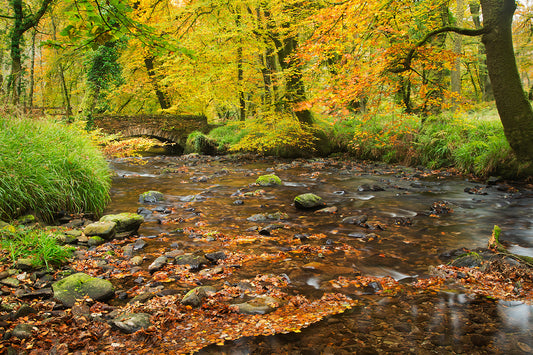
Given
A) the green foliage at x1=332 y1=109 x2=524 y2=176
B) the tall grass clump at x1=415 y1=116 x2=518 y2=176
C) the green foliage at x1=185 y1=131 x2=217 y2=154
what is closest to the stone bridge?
the green foliage at x1=185 y1=131 x2=217 y2=154

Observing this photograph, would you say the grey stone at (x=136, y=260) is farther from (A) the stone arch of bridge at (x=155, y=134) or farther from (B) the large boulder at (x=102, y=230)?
(A) the stone arch of bridge at (x=155, y=134)

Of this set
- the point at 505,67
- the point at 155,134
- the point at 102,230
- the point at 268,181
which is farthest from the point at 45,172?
the point at 155,134

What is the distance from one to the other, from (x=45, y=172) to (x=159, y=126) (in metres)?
18.2

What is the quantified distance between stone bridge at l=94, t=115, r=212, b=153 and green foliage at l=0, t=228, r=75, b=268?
749 inches

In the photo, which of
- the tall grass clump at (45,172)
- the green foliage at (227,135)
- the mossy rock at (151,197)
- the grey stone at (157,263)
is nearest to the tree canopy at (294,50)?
the tall grass clump at (45,172)

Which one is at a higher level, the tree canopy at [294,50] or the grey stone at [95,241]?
the tree canopy at [294,50]

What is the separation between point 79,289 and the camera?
9.78ft

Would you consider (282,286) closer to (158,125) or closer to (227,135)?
(227,135)

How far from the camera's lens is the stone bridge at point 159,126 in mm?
21250

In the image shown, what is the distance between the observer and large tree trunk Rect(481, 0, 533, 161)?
6.81 m

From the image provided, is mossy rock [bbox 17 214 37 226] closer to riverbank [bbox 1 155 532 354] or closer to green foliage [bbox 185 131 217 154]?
riverbank [bbox 1 155 532 354]

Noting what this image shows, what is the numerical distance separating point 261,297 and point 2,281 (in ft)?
8.08

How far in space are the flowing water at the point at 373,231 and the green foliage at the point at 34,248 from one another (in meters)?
1.17

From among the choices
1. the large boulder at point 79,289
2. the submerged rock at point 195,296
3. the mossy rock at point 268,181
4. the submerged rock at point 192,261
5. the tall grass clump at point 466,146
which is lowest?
the mossy rock at point 268,181
